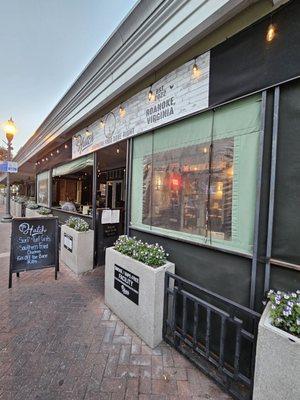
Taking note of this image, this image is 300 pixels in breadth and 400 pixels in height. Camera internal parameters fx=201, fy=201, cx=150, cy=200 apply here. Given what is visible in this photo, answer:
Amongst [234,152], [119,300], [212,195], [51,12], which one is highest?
[51,12]

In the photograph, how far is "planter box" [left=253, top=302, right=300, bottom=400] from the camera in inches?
50.8

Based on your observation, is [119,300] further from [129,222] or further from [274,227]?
[274,227]

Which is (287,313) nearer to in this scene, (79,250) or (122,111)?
(122,111)

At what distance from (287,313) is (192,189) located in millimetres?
1530

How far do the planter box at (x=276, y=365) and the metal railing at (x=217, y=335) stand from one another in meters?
0.20

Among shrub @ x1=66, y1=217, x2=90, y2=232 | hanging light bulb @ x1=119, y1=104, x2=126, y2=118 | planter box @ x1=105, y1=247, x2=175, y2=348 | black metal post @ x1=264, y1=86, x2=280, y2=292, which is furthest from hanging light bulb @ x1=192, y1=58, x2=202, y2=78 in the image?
shrub @ x1=66, y1=217, x2=90, y2=232

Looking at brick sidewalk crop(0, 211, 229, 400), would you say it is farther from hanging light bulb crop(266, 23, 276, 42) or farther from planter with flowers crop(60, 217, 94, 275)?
hanging light bulb crop(266, 23, 276, 42)

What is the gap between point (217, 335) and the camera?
2.20 m

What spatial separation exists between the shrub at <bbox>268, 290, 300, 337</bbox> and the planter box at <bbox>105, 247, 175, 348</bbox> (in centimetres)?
→ 120

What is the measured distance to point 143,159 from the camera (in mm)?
3311

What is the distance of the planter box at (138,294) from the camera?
233 centimetres

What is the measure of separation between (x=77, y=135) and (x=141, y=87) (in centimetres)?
285

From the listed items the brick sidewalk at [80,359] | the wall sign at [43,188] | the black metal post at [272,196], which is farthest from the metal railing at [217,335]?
the wall sign at [43,188]

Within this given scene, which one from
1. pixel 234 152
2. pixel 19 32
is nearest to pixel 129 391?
pixel 234 152
